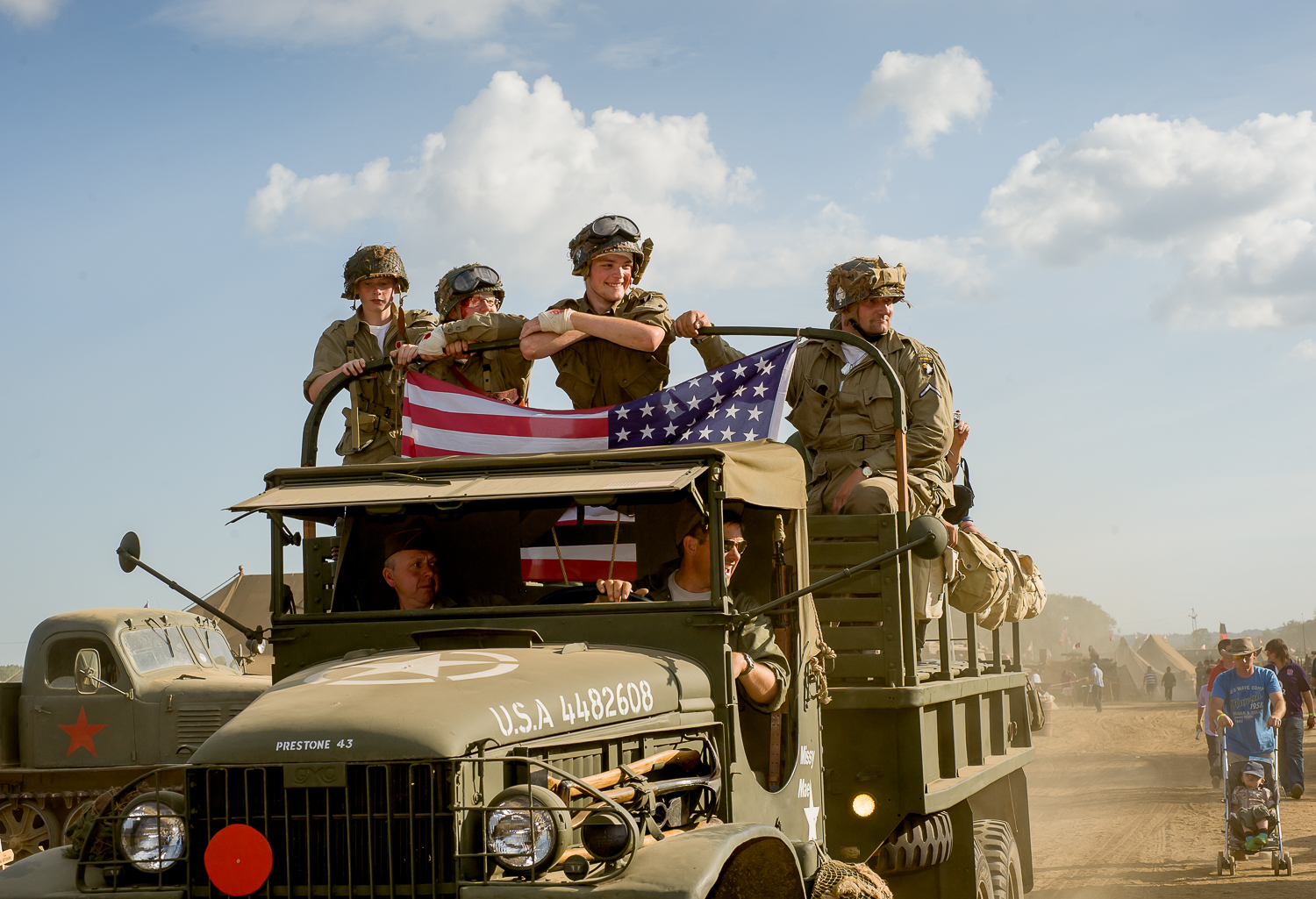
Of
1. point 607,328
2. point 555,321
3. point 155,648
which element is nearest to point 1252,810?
point 607,328

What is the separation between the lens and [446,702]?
3873 mm

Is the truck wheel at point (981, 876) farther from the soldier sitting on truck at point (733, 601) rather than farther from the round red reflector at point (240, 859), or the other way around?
the round red reflector at point (240, 859)

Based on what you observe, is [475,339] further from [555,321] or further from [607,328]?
[607,328]

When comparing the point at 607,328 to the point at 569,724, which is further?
the point at 607,328

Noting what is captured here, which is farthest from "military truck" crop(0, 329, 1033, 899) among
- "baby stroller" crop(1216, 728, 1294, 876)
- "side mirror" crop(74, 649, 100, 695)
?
"side mirror" crop(74, 649, 100, 695)

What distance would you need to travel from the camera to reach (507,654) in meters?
4.45

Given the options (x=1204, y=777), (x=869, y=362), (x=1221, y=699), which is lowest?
(x=1204, y=777)

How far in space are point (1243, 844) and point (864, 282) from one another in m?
6.70

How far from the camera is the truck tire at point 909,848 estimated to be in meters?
6.17

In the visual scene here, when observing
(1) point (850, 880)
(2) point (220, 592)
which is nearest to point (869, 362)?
(1) point (850, 880)

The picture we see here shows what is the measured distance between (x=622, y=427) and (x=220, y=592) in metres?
20.3

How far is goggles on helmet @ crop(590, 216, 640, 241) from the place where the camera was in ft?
21.2

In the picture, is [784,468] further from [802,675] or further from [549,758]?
[549,758]

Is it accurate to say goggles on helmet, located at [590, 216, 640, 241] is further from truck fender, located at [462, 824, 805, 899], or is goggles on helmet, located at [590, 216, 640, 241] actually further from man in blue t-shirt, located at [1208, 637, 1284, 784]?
man in blue t-shirt, located at [1208, 637, 1284, 784]
